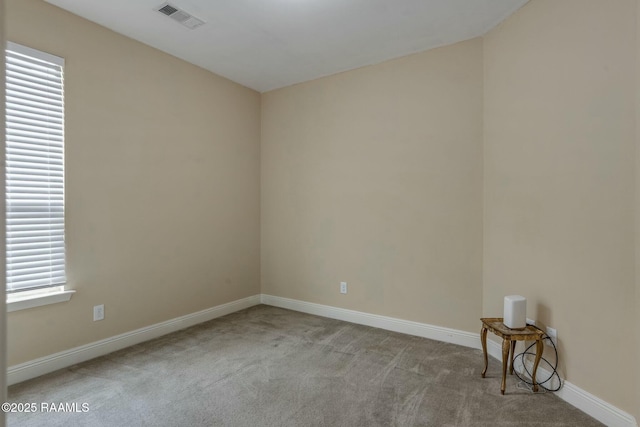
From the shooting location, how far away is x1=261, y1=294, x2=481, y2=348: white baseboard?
2.98 m

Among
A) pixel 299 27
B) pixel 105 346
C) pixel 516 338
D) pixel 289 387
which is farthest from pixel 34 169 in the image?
pixel 516 338

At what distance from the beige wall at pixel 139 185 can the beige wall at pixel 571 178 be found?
8.99 feet

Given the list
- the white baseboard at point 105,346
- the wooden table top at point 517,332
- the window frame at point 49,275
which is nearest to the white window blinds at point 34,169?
the window frame at point 49,275

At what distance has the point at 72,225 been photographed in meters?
2.58

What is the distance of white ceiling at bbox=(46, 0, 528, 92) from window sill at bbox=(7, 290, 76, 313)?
6.90 feet

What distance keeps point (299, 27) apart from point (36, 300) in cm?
282

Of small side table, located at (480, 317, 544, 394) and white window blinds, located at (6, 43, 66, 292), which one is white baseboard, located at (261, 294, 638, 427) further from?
white window blinds, located at (6, 43, 66, 292)

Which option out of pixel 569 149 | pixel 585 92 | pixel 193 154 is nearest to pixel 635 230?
pixel 569 149

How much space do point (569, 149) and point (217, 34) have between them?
2778mm

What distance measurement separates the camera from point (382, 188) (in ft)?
11.2

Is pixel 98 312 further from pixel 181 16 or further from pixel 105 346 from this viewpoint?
pixel 181 16

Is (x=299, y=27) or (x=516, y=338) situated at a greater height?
(x=299, y=27)

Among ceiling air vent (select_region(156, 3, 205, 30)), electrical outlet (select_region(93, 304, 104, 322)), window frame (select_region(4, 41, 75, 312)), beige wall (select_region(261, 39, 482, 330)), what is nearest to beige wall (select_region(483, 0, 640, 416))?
beige wall (select_region(261, 39, 482, 330))

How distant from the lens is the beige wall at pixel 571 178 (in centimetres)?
181
